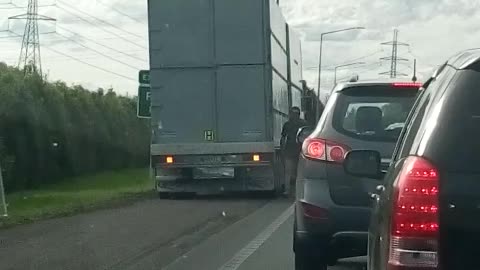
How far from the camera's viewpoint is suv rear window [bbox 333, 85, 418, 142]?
8594 millimetres

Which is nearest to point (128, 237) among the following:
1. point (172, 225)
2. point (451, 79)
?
point (172, 225)

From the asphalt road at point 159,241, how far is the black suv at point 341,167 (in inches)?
83.4

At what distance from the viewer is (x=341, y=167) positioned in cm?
840

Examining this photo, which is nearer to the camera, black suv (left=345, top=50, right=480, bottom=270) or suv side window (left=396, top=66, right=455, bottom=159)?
black suv (left=345, top=50, right=480, bottom=270)

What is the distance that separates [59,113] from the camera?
4009 cm

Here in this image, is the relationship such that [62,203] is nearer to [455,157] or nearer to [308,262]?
[308,262]

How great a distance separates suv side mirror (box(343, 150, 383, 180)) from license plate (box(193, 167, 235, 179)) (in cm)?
1587

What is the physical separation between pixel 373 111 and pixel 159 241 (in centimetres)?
552

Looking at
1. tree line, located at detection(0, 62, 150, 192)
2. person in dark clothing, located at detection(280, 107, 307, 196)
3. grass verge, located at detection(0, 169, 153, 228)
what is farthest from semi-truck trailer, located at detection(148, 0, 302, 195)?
tree line, located at detection(0, 62, 150, 192)

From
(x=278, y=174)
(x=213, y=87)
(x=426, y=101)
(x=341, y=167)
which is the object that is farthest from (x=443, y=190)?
(x=278, y=174)

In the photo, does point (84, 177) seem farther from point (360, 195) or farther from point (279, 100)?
point (360, 195)

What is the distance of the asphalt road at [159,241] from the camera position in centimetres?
1124

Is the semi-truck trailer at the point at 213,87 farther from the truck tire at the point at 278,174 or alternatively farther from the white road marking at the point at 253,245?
the white road marking at the point at 253,245

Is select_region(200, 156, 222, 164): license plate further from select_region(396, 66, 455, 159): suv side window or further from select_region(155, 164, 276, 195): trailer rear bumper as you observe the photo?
select_region(396, 66, 455, 159): suv side window
